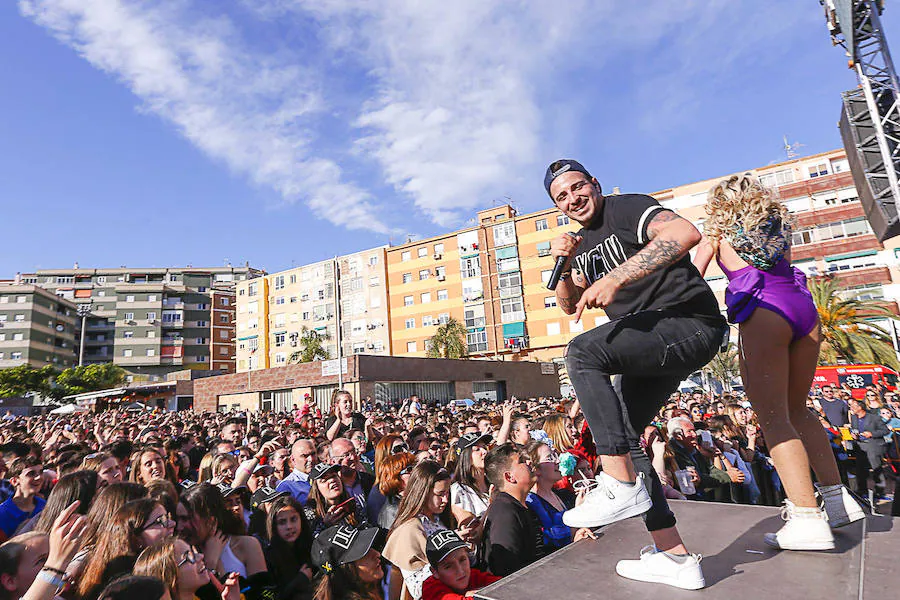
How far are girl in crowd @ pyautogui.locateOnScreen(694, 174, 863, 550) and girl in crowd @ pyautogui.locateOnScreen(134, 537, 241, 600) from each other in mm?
2902

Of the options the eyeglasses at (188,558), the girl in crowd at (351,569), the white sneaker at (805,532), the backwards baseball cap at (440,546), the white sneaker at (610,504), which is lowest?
the girl in crowd at (351,569)

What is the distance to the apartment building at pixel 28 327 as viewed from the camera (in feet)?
231

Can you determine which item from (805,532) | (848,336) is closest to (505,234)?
(848,336)

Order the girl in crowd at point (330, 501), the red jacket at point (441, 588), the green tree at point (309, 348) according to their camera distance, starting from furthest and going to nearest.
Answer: the green tree at point (309, 348) → the girl in crowd at point (330, 501) → the red jacket at point (441, 588)

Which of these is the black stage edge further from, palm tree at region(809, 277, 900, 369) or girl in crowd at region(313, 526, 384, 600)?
palm tree at region(809, 277, 900, 369)

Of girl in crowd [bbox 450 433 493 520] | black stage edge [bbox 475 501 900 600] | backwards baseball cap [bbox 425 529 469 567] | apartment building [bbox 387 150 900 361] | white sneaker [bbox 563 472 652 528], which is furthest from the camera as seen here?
apartment building [bbox 387 150 900 361]

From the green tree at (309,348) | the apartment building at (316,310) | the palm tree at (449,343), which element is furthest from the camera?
the apartment building at (316,310)

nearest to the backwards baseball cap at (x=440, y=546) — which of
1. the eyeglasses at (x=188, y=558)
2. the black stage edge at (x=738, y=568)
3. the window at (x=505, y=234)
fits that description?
the black stage edge at (x=738, y=568)

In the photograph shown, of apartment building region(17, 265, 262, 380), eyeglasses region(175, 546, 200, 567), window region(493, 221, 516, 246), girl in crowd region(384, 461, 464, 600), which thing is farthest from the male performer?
apartment building region(17, 265, 262, 380)

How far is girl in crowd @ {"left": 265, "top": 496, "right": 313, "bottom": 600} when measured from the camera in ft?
12.0

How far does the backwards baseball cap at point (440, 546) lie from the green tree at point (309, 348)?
5205 centimetres

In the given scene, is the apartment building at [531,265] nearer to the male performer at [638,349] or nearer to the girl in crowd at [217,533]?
the girl in crowd at [217,533]

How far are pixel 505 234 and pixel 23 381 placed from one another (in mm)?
53945

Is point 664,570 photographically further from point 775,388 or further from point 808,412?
point 808,412
